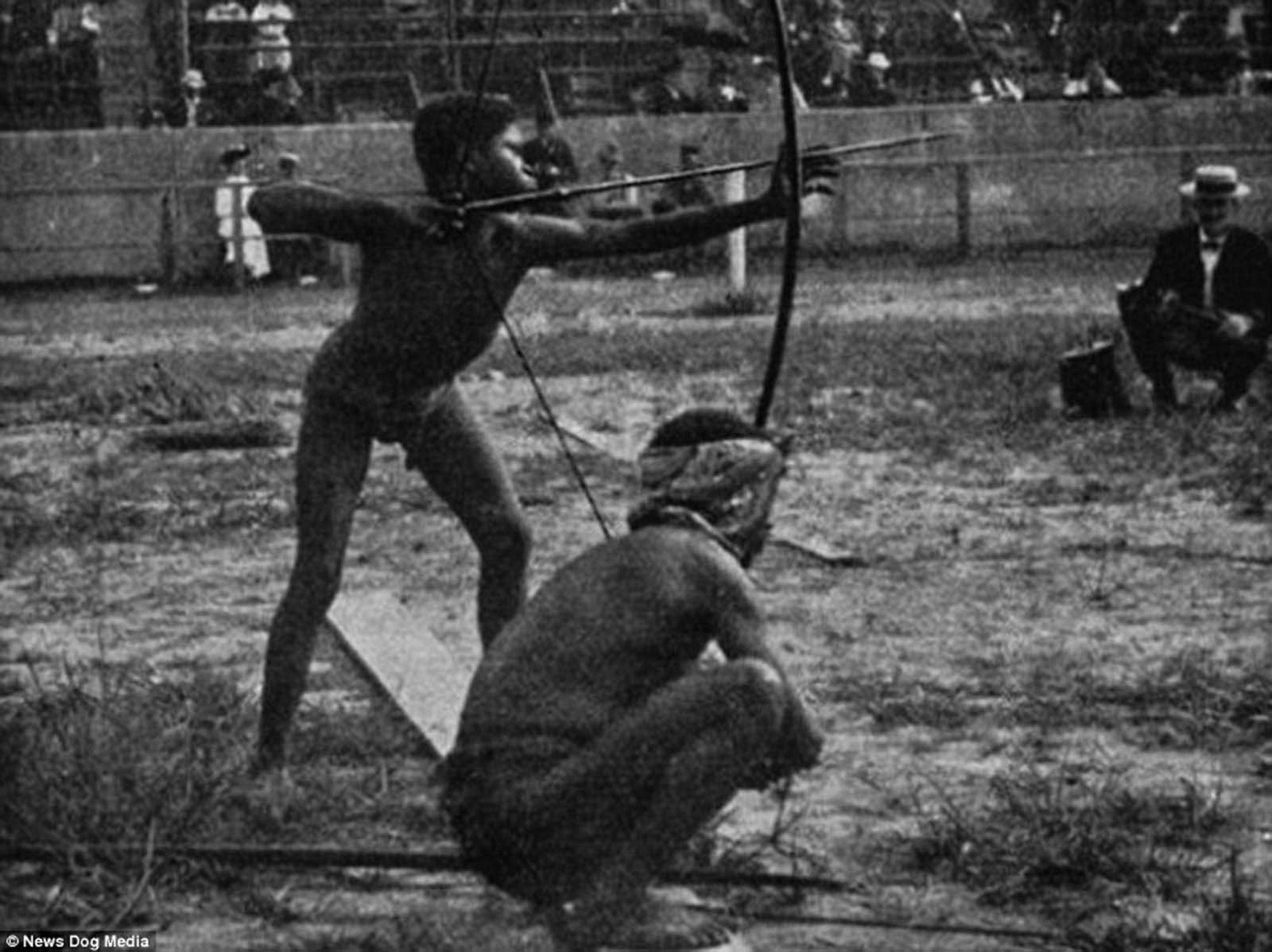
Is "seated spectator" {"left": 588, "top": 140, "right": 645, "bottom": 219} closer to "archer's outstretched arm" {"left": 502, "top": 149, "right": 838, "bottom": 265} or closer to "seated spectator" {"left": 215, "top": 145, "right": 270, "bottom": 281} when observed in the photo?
"seated spectator" {"left": 215, "top": 145, "right": 270, "bottom": 281}

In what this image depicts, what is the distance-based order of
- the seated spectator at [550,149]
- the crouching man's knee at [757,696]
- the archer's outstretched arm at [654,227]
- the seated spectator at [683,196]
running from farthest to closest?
the seated spectator at [683,196] → the seated spectator at [550,149] → the archer's outstretched arm at [654,227] → the crouching man's knee at [757,696]

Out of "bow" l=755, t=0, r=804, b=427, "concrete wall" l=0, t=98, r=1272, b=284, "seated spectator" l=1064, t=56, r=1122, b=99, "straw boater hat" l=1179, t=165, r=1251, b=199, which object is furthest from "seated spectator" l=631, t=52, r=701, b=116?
"bow" l=755, t=0, r=804, b=427

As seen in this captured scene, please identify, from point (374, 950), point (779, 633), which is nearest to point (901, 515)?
point (779, 633)

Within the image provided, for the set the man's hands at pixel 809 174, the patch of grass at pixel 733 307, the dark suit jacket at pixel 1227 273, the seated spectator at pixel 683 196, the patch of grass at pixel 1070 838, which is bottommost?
the patch of grass at pixel 733 307

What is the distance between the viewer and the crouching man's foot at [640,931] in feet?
17.4

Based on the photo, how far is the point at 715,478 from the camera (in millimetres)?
5574

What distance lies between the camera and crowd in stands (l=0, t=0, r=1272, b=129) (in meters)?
28.5

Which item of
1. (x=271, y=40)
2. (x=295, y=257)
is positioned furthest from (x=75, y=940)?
(x=271, y=40)

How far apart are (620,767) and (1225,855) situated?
1.75 metres

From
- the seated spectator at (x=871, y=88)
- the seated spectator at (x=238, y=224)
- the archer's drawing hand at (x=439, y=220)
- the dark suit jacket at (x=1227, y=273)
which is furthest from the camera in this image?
the seated spectator at (x=871, y=88)

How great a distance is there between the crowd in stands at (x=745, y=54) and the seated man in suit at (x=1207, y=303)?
11.8 m

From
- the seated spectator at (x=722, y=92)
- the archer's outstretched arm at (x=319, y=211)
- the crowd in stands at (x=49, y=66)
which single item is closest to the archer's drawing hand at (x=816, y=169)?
the archer's outstretched arm at (x=319, y=211)

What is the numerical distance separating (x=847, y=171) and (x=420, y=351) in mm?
22089

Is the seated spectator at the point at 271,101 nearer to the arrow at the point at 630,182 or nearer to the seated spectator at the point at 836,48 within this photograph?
the seated spectator at the point at 836,48
